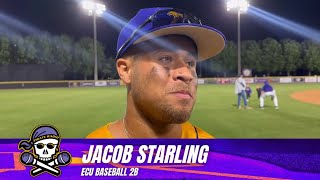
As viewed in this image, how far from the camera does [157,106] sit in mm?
2100

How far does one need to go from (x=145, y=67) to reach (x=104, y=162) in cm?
109

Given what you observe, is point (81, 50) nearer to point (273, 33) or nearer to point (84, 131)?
point (273, 33)

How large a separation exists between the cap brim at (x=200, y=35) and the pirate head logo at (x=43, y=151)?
1.12 meters

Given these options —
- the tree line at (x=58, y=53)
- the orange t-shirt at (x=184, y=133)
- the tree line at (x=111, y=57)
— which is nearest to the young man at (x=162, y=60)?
the orange t-shirt at (x=184, y=133)

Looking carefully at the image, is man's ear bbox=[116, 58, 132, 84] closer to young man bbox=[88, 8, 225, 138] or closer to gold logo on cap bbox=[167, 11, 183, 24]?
young man bbox=[88, 8, 225, 138]

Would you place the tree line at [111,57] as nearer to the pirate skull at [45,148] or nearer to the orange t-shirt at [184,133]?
the orange t-shirt at [184,133]

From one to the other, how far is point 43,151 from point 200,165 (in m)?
1.28

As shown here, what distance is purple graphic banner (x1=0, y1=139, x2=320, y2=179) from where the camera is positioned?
111 inches

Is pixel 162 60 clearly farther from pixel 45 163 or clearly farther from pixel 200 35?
pixel 45 163

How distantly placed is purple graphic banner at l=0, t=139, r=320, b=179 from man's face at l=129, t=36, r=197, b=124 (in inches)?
24.7

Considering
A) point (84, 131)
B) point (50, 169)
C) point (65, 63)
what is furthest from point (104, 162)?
point (65, 63)

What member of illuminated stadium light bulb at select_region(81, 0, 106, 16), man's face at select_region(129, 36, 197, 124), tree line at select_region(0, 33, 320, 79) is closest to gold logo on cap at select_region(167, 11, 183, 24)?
man's face at select_region(129, 36, 197, 124)

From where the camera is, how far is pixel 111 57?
164 ft

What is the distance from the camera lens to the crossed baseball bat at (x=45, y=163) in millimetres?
2699
